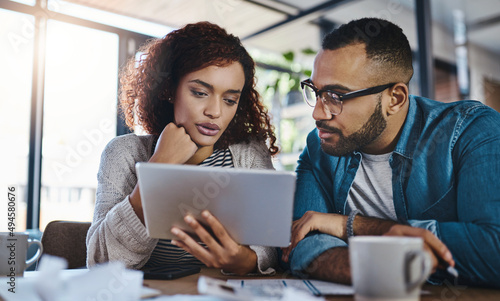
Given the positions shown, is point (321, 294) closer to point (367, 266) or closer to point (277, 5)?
point (367, 266)

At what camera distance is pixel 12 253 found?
889 mm

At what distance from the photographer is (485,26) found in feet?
12.5

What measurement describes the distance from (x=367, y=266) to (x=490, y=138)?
0.60 metres

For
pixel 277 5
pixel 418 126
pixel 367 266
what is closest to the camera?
pixel 367 266

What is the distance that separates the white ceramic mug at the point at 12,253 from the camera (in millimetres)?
876

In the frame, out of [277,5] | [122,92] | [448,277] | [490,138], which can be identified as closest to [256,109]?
[122,92]

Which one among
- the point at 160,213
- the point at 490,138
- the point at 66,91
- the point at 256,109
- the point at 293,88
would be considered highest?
the point at 293,88

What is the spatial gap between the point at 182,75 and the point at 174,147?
1.06 ft

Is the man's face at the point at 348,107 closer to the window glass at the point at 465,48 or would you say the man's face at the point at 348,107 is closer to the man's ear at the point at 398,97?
the man's ear at the point at 398,97

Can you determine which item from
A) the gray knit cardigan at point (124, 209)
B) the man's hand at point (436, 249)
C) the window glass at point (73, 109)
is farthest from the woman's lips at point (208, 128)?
the window glass at point (73, 109)

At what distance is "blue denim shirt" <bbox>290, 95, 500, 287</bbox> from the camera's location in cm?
87

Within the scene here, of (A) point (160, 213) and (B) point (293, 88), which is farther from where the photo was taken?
(B) point (293, 88)

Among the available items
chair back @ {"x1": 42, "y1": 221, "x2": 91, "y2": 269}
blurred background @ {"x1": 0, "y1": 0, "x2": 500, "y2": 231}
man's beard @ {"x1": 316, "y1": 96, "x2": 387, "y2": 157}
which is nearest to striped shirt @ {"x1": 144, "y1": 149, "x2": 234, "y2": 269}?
chair back @ {"x1": 42, "y1": 221, "x2": 91, "y2": 269}

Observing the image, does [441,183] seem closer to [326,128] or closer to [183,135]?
[326,128]
